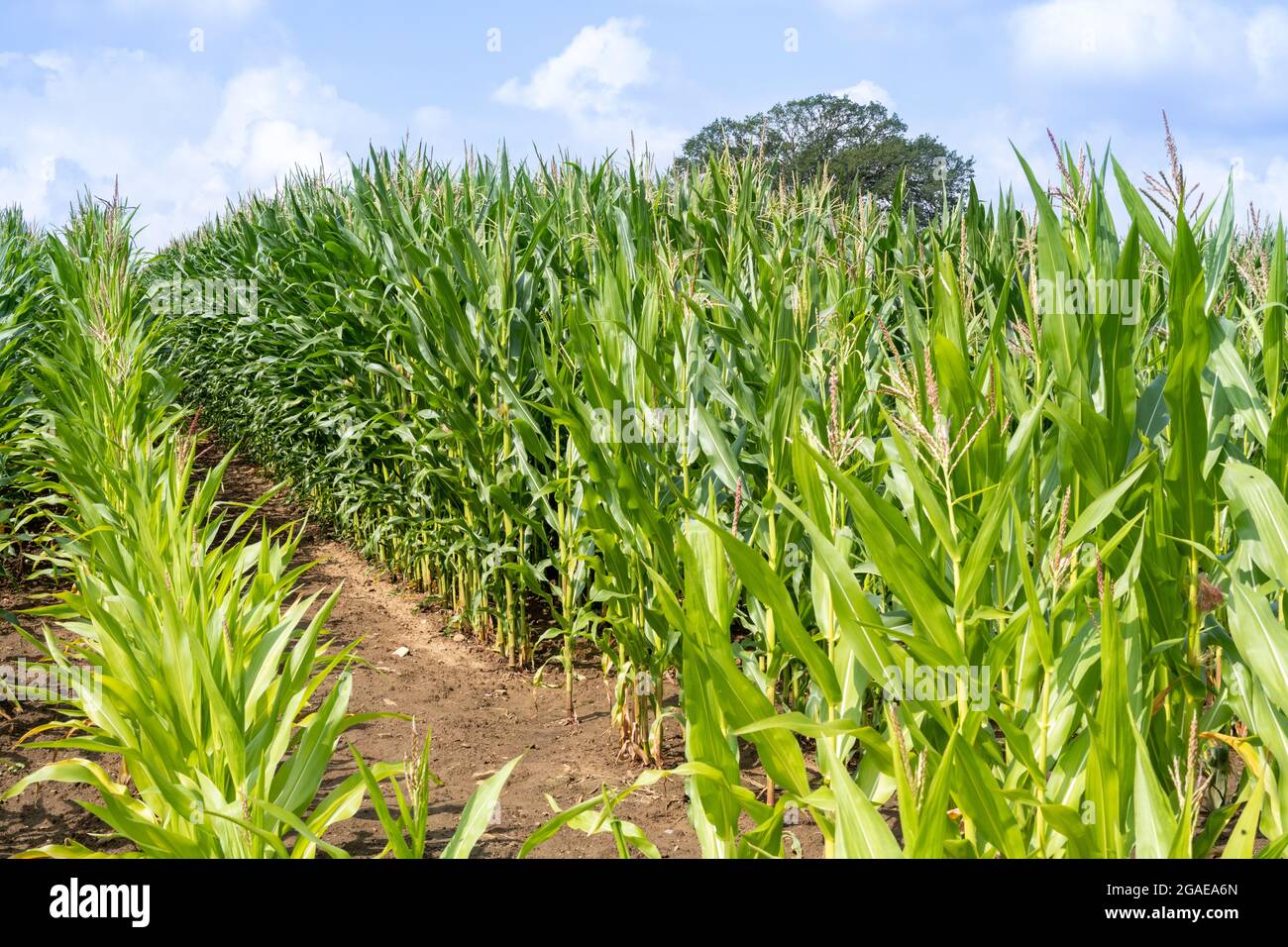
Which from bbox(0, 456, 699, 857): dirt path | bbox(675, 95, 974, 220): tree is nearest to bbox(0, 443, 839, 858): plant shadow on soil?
bbox(0, 456, 699, 857): dirt path

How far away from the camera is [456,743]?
13.0 ft

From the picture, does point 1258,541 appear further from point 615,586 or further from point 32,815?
point 32,815

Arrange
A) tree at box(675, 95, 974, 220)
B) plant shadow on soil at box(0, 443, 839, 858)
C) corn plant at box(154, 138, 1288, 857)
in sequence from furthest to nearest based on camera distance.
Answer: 1. tree at box(675, 95, 974, 220)
2. plant shadow on soil at box(0, 443, 839, 858)
3. corn plant at box(154, 138, 1288, 857)

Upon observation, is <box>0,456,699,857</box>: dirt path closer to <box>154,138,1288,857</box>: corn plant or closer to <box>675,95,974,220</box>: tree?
<box>154,138,1288,857</box>: corn plant

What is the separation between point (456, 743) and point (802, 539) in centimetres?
170

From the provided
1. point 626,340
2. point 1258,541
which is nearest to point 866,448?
point 1258,541

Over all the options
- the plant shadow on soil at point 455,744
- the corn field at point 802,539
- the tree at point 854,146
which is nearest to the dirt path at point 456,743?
the plant shadow on soil at point 455,744

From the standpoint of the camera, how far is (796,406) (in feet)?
9.58

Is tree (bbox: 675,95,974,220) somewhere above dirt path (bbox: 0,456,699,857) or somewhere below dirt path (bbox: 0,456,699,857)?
above

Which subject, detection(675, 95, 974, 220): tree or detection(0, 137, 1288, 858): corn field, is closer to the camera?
detection(0, 137, 1288, 858): corn field

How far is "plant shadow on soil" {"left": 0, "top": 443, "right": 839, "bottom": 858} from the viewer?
10.2 ft

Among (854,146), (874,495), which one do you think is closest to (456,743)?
(874,495)

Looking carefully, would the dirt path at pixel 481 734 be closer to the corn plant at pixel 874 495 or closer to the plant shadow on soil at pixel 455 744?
the plant shadow on soil at pixel 455 744

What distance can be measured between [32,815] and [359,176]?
14.9 ft
